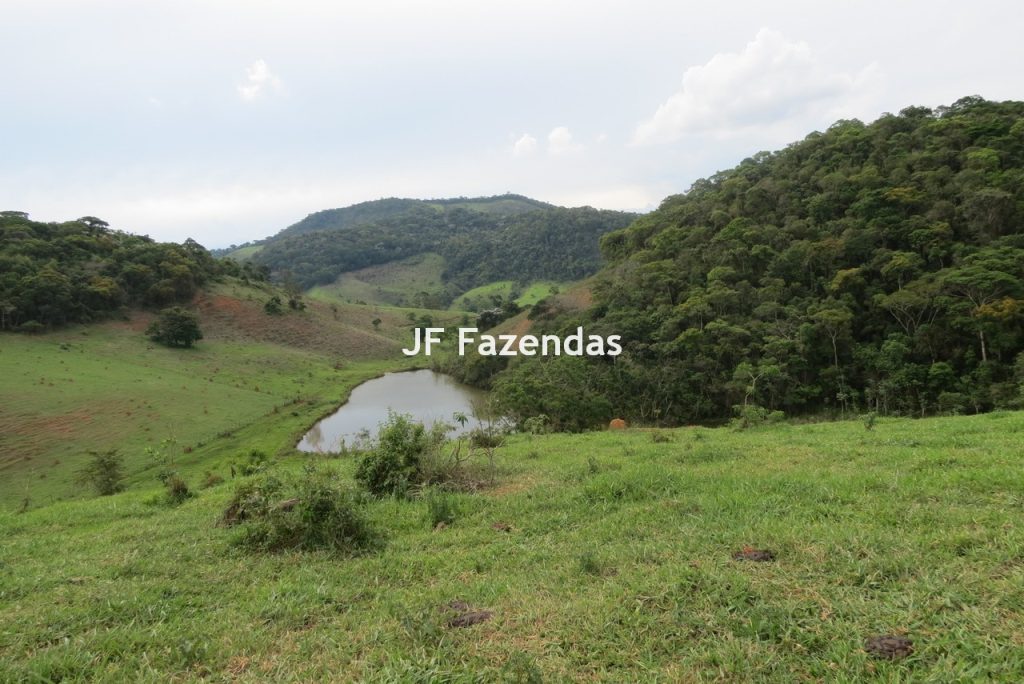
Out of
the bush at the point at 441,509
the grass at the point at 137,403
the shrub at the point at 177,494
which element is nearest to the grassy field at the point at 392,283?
the grass at the point at 137,403

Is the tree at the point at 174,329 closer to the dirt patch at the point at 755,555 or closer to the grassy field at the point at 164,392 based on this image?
the grassy field at the point at 164,392

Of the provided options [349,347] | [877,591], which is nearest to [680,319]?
[877,591]

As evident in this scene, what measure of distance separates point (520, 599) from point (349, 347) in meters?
63.5

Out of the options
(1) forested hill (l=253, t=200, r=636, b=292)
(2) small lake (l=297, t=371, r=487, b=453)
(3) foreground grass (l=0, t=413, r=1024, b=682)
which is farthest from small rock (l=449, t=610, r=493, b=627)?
(1) forested hill (l=253, t=200, r=636, b=292)

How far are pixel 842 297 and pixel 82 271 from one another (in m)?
65.3

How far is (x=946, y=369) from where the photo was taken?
2452cm

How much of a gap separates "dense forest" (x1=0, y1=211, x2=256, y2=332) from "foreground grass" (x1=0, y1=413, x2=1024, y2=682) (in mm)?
49354

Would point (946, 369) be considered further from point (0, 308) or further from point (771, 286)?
point (0, 308)

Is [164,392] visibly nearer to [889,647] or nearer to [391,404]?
[391,404]

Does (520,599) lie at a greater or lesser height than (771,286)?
lesser

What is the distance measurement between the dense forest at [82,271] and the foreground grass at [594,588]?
49354 mm

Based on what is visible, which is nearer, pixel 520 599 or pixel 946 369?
pixel 520 599

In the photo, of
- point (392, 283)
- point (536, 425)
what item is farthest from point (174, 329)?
point (392, 283)

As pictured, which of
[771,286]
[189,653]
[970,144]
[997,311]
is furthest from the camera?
[970,144]
